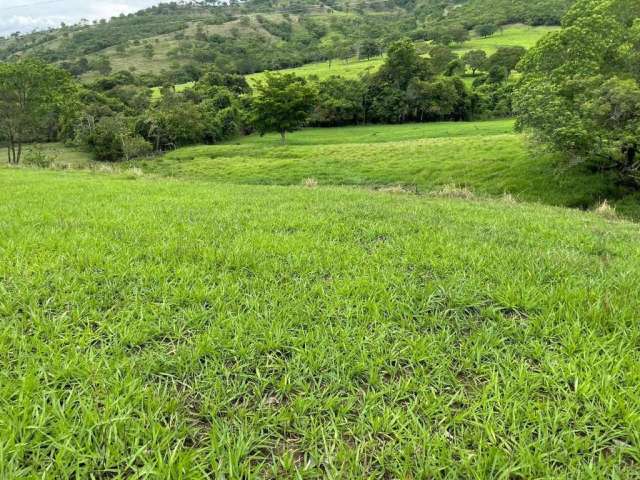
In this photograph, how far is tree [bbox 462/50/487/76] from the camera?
243 feet

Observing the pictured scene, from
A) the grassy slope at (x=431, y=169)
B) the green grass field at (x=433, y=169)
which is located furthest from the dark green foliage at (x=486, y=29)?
the grassy slope at (x=431, y=169)

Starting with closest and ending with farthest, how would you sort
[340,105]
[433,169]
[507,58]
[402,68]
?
[433,169]
[340,105]
[402,68]
[507,58]

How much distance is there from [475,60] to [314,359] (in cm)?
8552

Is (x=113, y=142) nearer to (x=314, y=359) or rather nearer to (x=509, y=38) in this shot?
(x=314, y=359)

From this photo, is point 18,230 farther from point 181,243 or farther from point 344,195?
point 344,195

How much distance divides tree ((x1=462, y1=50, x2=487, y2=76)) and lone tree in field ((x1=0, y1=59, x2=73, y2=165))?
67548mm

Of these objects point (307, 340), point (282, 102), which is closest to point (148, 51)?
point (282, 102)

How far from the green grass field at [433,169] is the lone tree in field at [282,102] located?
351 inches

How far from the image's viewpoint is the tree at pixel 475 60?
74.0 meters

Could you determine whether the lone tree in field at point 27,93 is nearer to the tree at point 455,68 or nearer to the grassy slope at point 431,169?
the grassy slope at point 431,169

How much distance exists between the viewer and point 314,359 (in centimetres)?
318

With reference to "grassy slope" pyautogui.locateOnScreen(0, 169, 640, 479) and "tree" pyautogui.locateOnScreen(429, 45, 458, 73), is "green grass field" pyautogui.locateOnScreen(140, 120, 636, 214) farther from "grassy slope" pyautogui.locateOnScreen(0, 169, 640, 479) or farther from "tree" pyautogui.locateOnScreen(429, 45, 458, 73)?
"tree" pyautogui.locateOnScreen(429, 45, 458, 73)

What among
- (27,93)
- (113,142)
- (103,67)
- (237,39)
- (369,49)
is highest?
(237,39)

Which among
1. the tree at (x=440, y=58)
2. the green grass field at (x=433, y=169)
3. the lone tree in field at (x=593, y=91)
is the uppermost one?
the tree at (x=440, y=58)
